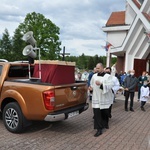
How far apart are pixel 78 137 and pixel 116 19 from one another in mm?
22795

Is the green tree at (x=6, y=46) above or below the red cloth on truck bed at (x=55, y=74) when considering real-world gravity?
above

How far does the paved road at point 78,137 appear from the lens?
530 cm

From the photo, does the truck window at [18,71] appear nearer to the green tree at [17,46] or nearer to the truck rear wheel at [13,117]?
the truck rear wheel at [13,117]

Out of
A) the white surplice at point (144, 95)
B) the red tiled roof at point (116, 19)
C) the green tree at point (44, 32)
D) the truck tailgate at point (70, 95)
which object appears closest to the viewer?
the truck tailgate at point (70, 95)

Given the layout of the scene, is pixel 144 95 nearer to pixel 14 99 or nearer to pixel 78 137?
pixel 78 137

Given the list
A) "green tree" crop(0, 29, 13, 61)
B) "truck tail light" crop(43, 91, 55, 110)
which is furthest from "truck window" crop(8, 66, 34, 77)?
"green tree" crop(0, 29, 13, 61)

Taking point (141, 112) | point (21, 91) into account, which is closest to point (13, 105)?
point (21, 91)

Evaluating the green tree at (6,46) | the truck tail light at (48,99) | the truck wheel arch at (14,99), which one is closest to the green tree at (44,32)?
the green tree at (6,46)

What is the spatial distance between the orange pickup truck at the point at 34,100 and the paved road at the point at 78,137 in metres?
0.47

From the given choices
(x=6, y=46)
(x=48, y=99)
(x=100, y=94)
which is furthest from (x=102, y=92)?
(x=6, y=46)

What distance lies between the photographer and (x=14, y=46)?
1906 inches

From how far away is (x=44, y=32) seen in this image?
4872 centimetres

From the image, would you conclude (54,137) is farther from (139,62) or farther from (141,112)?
(139,62)

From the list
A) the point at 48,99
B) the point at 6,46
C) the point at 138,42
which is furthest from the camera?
the point at 6,46
